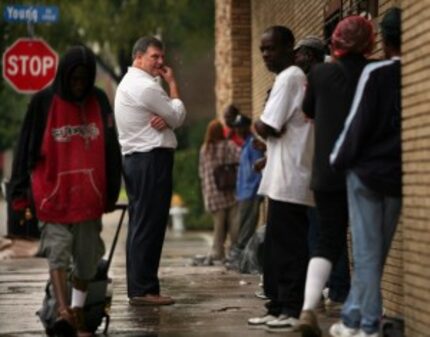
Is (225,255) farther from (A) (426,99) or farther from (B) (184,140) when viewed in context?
(B) (184,140)

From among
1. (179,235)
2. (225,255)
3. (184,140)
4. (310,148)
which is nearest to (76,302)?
(310,148)

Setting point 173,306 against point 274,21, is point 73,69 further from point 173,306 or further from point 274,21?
point 274,21

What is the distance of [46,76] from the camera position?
2012 centimetres

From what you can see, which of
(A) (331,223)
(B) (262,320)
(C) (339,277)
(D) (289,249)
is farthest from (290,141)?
(C) (339,277)

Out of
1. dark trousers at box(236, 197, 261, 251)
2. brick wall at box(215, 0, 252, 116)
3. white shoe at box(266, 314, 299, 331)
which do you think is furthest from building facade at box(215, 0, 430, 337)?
brick wall at box(215, 0, 252, 116)

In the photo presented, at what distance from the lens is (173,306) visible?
432 inches

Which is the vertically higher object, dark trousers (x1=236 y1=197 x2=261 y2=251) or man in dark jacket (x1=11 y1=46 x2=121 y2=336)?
man in dark jacket (x1=11 y1=46 x2=121 y2=336)

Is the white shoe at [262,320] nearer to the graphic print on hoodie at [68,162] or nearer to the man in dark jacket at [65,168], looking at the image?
the man in dark jacket at [65,168]

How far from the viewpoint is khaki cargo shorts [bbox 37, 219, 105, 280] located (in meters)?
8.67

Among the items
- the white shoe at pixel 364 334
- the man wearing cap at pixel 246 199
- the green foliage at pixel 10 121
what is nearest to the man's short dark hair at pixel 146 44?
the white shoe at pixel 364 334

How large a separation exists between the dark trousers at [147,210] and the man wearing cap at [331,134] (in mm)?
2687

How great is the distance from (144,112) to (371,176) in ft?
10.7

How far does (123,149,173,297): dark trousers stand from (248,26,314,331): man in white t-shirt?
1.91 meters

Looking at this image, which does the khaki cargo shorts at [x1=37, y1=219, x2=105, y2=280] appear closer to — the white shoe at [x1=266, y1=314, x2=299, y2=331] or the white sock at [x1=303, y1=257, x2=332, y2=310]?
the white shoe at [x1=266, y1=314, x2=299, y2=331]
